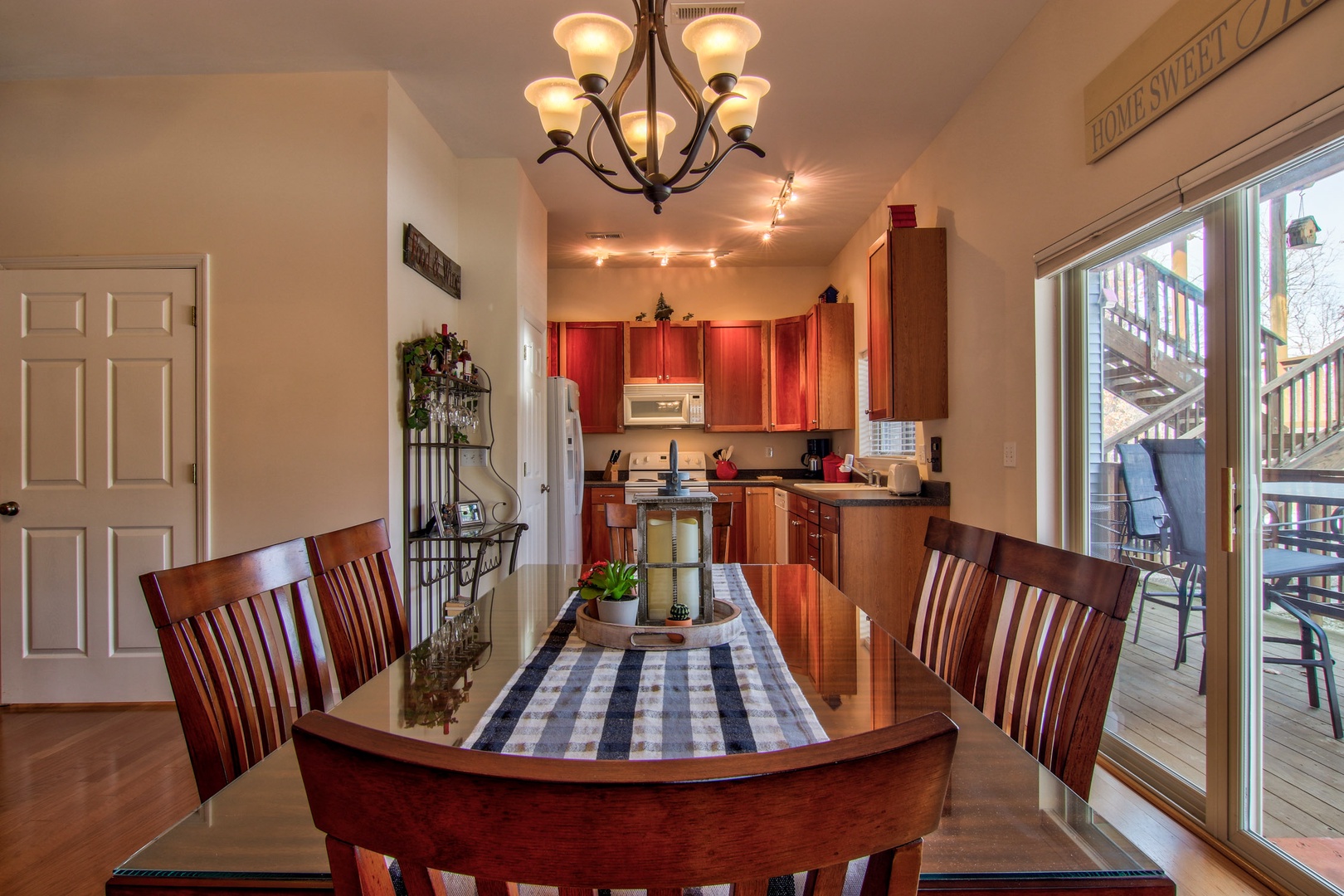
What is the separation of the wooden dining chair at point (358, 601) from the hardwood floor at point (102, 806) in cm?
103

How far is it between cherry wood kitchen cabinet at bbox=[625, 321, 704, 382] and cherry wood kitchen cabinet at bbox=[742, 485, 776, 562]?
109 cm

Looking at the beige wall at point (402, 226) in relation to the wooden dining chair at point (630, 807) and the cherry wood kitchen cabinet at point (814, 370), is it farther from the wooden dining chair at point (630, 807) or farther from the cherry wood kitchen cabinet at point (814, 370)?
the cherry wood kitchen cabinet at point (814, 370)

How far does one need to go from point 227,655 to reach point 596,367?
16.5ft

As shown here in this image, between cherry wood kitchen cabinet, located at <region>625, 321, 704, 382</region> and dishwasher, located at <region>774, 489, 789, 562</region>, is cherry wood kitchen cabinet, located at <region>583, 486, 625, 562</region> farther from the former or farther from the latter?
dishwasher, located at <region>774, 489, 789, 562</region>

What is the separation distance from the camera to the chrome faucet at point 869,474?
4562mm

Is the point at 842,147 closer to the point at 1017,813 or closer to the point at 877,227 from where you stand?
the point at 877,227

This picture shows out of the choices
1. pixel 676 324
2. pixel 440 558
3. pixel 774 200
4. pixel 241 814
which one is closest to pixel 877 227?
pixel 774 200

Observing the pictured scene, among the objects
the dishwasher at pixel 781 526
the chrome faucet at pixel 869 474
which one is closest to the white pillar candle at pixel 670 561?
the chrome faucet at pixel 869 474

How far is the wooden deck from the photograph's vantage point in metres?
1.60

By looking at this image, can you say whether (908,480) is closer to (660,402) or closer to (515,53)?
(660,402)

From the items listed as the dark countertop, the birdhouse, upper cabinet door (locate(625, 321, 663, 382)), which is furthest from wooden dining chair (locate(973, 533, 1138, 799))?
upper cabinet door (locate(625, 321, 663, 382))

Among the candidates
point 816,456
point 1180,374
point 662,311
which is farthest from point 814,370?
point 1180,374

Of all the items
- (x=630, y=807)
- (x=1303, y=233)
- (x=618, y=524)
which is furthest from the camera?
(x=618, y=524)

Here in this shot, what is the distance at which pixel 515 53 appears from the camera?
2.86 m
